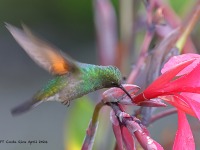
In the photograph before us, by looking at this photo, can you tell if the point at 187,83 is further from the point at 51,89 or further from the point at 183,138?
the point at 51,89

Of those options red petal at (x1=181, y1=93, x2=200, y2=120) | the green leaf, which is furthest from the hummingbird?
the green leaf

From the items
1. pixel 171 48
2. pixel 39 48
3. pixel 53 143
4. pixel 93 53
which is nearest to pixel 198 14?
pixel 171 48

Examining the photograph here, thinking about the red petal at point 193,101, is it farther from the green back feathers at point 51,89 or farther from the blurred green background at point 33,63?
the blurred green background at point 33,63

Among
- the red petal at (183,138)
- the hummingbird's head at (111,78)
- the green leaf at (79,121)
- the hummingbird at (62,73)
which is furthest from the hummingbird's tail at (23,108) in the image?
the green leaf at (79,121)

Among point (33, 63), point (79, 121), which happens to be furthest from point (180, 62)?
point (33, 63)

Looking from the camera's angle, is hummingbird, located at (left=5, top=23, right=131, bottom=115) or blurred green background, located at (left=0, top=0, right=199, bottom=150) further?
blurred green background, located at (left=0, top=0, right=199, bottom=150)

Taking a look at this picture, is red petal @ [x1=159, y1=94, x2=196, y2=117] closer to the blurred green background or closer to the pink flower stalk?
the pink flower stalk
